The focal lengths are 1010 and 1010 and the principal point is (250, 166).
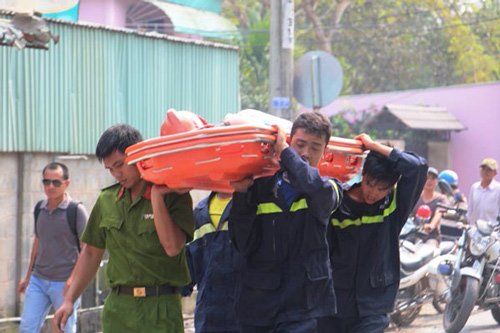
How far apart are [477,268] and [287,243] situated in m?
5.59

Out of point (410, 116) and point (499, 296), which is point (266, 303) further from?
point (410, 116)

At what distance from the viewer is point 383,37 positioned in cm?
3497

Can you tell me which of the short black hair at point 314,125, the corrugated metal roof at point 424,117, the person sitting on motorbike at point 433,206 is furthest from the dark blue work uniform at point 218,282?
the corrugated metal roof at point 424,117

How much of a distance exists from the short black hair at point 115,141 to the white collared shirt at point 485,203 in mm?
7949

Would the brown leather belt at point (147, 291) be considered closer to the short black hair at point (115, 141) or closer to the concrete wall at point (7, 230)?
the short black hair at point (115, 141)

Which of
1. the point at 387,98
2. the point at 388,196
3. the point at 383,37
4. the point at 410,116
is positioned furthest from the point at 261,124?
the point at 383,37

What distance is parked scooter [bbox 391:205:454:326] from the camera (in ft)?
33.4

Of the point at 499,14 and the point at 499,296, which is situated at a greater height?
the point at 499,14

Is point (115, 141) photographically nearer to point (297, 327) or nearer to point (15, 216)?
point (297, 327)

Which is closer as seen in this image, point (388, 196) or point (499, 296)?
point (388, 196)

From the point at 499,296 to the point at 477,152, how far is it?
14501 millimetres

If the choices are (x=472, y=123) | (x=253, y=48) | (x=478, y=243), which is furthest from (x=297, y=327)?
(x=253, y=48)

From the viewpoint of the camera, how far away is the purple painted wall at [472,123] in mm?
24047

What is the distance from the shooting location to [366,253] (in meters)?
5.58
